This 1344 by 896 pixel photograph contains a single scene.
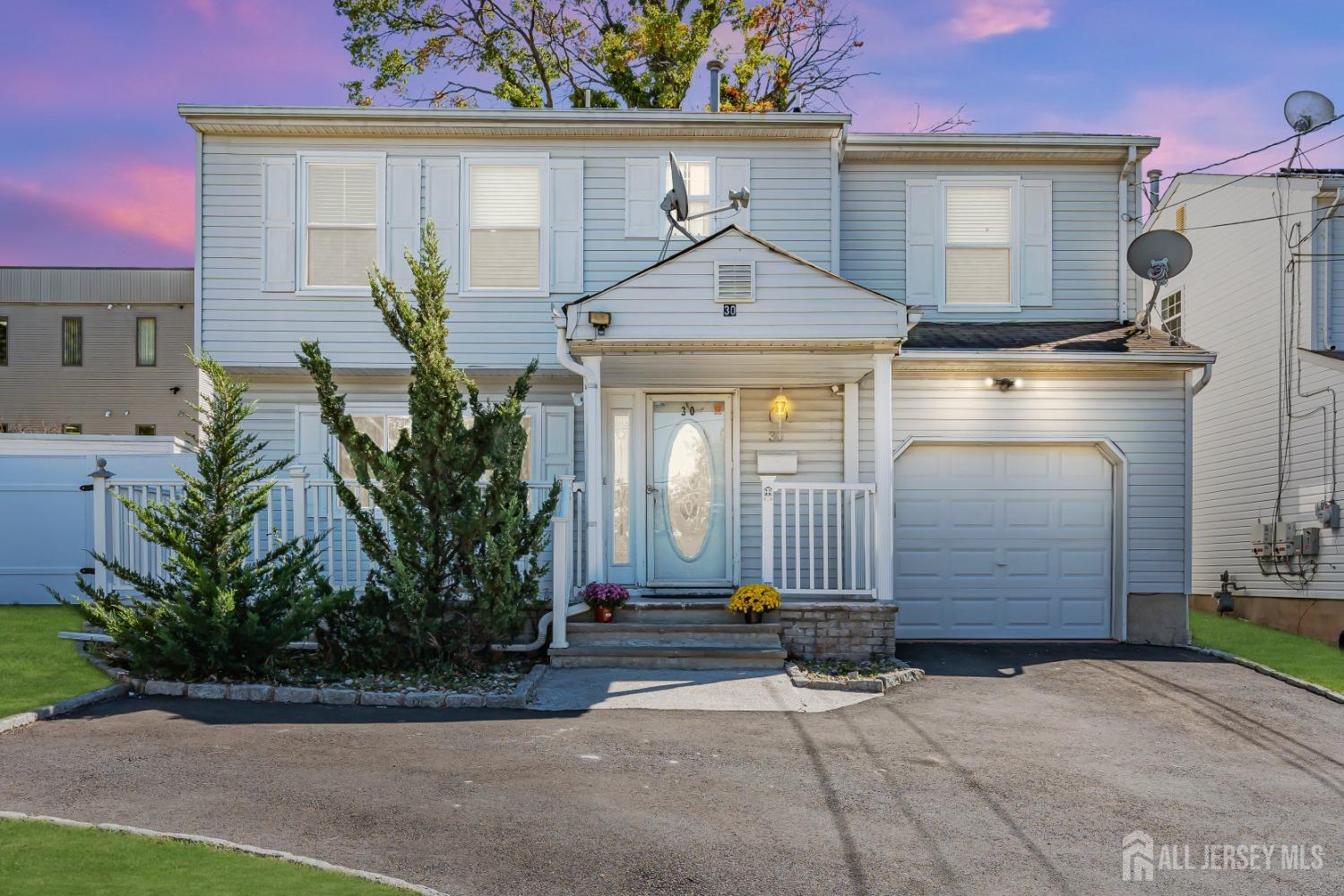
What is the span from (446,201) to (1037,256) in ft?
22.7

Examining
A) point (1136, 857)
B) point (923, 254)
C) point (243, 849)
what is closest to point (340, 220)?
point (923, 254)

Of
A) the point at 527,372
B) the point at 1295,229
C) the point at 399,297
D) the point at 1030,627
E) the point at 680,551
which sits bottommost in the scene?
the point at 1030,627

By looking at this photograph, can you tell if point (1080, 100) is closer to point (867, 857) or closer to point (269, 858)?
point (867, 857)

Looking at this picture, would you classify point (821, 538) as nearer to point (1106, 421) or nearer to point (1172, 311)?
point (1106, 421)

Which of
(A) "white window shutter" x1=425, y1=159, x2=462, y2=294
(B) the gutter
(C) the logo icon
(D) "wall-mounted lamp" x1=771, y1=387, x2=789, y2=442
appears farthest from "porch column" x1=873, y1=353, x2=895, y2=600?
(A) "white window shutter" x1=425, y1=159, x2=462, y2=294

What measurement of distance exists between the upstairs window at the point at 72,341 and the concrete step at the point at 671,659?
22.2 meters

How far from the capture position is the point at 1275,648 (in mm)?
11828

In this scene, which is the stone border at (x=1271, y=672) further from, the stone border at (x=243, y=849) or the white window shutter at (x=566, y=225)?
the stone border at (x=243, y=849)

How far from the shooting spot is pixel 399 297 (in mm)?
8594

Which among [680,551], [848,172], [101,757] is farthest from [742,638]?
[848,172]

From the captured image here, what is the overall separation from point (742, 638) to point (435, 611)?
2.73m

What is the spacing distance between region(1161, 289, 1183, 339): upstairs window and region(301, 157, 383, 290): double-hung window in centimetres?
1269

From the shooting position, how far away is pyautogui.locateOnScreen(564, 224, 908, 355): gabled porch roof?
32.0ft

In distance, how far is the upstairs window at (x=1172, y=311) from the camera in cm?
1747
